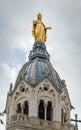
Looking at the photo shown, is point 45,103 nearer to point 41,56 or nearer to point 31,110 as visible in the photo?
point 31,110

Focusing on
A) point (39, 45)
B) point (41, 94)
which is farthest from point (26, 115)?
point (39, 45)

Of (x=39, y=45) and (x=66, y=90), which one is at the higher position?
(x=39, y=45)

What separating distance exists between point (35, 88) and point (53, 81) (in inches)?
107

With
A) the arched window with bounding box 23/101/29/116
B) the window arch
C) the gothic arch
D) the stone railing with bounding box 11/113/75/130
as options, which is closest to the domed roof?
the arched window with bounding box 23/101/29/116

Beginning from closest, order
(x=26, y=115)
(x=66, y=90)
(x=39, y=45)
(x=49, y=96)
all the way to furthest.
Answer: (x=26, y=115) → (x=49, y=96) → (x=66, y=90) → (x=39, y=45)

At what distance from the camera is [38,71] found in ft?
122

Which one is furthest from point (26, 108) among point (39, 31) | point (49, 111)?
point (39, 31)

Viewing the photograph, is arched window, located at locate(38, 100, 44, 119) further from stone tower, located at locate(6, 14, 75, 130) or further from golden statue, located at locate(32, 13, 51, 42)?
golden statue, located at locate(32, 13, 51, 42)

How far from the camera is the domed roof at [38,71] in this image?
36500 mm

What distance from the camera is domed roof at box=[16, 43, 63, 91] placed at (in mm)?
36500

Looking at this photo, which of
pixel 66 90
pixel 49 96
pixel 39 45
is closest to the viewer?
pixel 49 96

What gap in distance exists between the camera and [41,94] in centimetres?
3522

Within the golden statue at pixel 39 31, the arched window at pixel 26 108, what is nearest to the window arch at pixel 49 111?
the arched window at pixel 26 108

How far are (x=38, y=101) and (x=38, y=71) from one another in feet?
13.2
